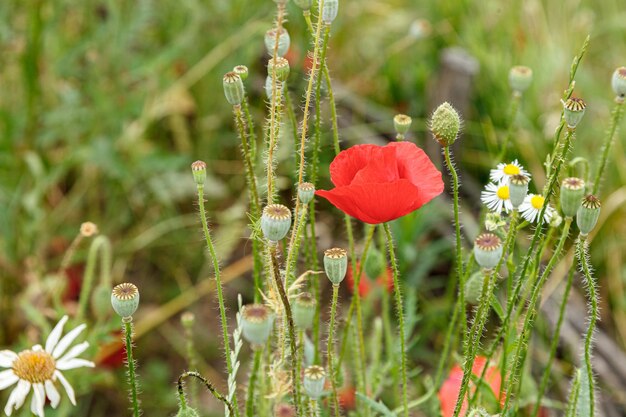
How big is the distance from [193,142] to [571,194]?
Result: 157 centimetres

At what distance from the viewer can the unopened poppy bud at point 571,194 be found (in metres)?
0.82

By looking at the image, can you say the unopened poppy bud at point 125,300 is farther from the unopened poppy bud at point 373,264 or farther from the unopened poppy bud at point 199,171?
the unopened poppy bud at point 373,264

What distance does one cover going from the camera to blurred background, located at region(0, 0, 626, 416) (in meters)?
1.77

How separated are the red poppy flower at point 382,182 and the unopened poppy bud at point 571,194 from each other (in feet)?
0.43

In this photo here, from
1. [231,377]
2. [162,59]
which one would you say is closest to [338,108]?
[162,59]

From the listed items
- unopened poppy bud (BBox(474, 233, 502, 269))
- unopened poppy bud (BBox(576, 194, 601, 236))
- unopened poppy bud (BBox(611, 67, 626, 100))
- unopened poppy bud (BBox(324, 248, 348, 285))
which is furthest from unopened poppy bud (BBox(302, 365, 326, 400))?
unopened poppy bud (BBox(611, 67, 626, 100))

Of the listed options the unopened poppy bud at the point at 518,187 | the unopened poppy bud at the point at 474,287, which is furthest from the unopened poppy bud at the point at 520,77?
the unopened poppy bud at the point at 518,187

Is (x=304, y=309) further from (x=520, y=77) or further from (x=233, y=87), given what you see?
(x=520, y=77)

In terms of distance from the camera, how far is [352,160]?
0.95m

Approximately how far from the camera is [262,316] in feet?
2.38

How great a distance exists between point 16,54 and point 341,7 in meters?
1.02

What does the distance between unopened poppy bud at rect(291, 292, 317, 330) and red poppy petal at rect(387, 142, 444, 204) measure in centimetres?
16

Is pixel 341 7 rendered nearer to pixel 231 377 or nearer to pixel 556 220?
pixel 556 220

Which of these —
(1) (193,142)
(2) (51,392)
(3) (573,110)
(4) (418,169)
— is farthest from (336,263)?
(1) (193,142)
